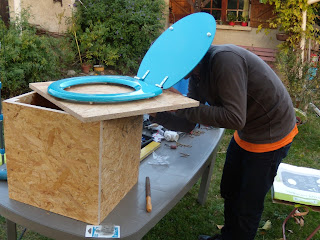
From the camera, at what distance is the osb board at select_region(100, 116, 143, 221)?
139 centimetres

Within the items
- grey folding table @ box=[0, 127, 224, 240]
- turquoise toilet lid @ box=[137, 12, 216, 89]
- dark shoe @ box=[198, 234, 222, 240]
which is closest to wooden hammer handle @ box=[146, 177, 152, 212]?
grey folding table @ box=[0, 127, 224, 240]

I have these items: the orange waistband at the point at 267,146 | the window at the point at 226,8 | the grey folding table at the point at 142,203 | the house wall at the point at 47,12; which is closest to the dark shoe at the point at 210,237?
the grey folding table at the point at 142,203

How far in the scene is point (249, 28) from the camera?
8164mm

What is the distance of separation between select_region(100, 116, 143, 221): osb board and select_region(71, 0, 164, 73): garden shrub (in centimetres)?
513

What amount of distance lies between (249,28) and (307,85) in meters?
3.63

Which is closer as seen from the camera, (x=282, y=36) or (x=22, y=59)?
(x=22, y=59)

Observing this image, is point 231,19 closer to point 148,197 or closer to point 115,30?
point 115,30

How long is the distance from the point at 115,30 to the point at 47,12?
4.49 feet

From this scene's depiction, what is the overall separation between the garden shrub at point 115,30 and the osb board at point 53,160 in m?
5.26

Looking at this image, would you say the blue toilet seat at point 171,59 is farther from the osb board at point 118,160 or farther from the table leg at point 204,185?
the table leg at point 204,185

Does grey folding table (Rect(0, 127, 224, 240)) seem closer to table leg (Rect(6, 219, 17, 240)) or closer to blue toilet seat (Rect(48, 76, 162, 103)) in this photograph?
table leg (Rect(6, 219, 17, 240))

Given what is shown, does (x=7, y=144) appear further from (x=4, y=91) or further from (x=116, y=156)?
(x=4, y=91)

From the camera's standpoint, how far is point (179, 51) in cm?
171

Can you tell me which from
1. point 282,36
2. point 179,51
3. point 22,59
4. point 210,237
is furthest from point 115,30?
point 179,51
